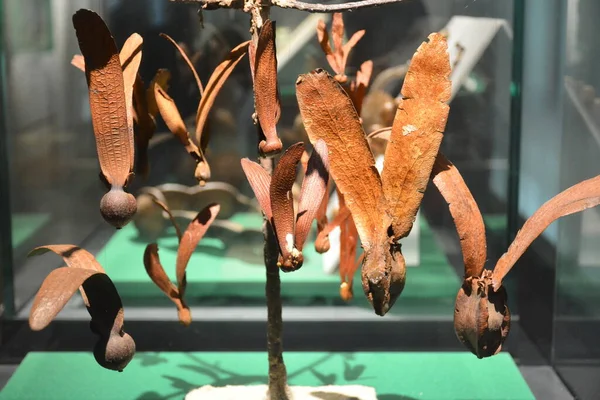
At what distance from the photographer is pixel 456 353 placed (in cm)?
166

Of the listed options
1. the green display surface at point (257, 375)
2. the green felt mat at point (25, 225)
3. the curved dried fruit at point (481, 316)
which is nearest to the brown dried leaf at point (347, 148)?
the curved dried fruit at point (481, 316)

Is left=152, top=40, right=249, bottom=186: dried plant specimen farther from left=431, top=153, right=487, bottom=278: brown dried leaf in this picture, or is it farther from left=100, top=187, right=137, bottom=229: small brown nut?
left=431, top=153, right=487, bottom=278: brown dried leaf

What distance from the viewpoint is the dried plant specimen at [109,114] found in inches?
38.8

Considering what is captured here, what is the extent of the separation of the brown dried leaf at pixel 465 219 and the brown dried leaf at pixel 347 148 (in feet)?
0.30

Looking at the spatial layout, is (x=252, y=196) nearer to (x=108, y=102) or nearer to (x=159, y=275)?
(x=159, y=275)

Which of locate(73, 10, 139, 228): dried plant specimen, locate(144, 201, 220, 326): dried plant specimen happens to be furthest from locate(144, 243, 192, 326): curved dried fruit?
locate(73, 10, 139, 228): dried plant specimen

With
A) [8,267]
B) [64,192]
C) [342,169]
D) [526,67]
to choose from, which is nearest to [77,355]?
[8,267]

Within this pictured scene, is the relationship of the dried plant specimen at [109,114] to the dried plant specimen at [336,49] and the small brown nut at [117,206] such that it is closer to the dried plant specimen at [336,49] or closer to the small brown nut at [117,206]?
the small brown nut at [117,206]

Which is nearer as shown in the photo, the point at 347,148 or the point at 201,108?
the point at 347,148

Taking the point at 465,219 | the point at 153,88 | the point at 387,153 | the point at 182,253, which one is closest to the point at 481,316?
the point at 465,219

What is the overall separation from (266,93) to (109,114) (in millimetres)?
208

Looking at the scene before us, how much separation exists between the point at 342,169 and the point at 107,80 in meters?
0.32

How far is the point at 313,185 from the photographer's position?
3.19 feet

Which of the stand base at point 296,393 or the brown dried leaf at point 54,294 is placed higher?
the brown dried leaf at point 54,294
